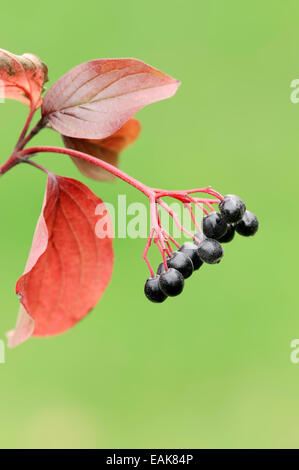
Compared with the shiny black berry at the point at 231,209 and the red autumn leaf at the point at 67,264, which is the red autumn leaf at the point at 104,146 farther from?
the shiny black berry at the point at 231,209

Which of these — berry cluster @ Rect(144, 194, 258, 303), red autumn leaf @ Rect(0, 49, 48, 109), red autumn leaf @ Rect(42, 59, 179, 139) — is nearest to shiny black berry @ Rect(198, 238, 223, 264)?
berry cluster @ Rect(144, 194, 258, 303)

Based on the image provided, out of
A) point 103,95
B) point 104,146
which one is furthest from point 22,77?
point 104,146

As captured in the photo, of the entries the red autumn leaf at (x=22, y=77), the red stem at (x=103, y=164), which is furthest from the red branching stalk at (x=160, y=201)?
the red autumn leaf at (x=22, y=77)

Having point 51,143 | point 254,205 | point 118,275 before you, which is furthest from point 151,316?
point 51,143

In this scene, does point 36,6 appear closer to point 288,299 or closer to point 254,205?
point 254,205

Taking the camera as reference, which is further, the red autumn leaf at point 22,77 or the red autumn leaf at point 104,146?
the red autumn leaf at point 104,146

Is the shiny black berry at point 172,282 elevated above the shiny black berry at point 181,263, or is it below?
below
